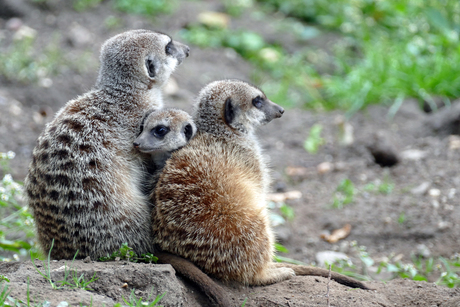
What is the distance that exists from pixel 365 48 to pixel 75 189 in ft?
22.3

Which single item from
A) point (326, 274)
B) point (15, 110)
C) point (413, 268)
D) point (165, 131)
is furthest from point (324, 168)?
point (15, 110)

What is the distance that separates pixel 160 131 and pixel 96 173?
1.64 feet

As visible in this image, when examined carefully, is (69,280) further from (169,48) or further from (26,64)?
(26,64)

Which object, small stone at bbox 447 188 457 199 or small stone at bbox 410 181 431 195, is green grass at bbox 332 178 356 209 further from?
small stone at bbox 447 188 457 199

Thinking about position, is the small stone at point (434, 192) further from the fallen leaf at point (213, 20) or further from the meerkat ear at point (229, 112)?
the fallen leaf at point (213, 20)

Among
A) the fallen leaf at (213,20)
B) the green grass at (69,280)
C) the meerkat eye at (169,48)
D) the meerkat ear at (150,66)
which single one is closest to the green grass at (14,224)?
the green grass at (69,280)

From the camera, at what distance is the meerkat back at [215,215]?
3086mm

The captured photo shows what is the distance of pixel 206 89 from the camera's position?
12.7 ft

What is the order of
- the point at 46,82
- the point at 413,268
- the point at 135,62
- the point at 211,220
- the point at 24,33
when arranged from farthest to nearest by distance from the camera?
the point at 24,33 < the point at 46,82 < the point at 413,268 < the point at 135,62 < the point at 211,220

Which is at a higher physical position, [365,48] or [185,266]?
[365,48]

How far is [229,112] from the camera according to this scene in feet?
12.2

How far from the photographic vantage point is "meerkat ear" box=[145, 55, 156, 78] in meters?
3.71

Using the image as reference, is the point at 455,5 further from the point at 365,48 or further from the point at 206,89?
the point at 206,89

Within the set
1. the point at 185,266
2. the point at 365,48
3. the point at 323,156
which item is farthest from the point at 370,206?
the point at 365,48
